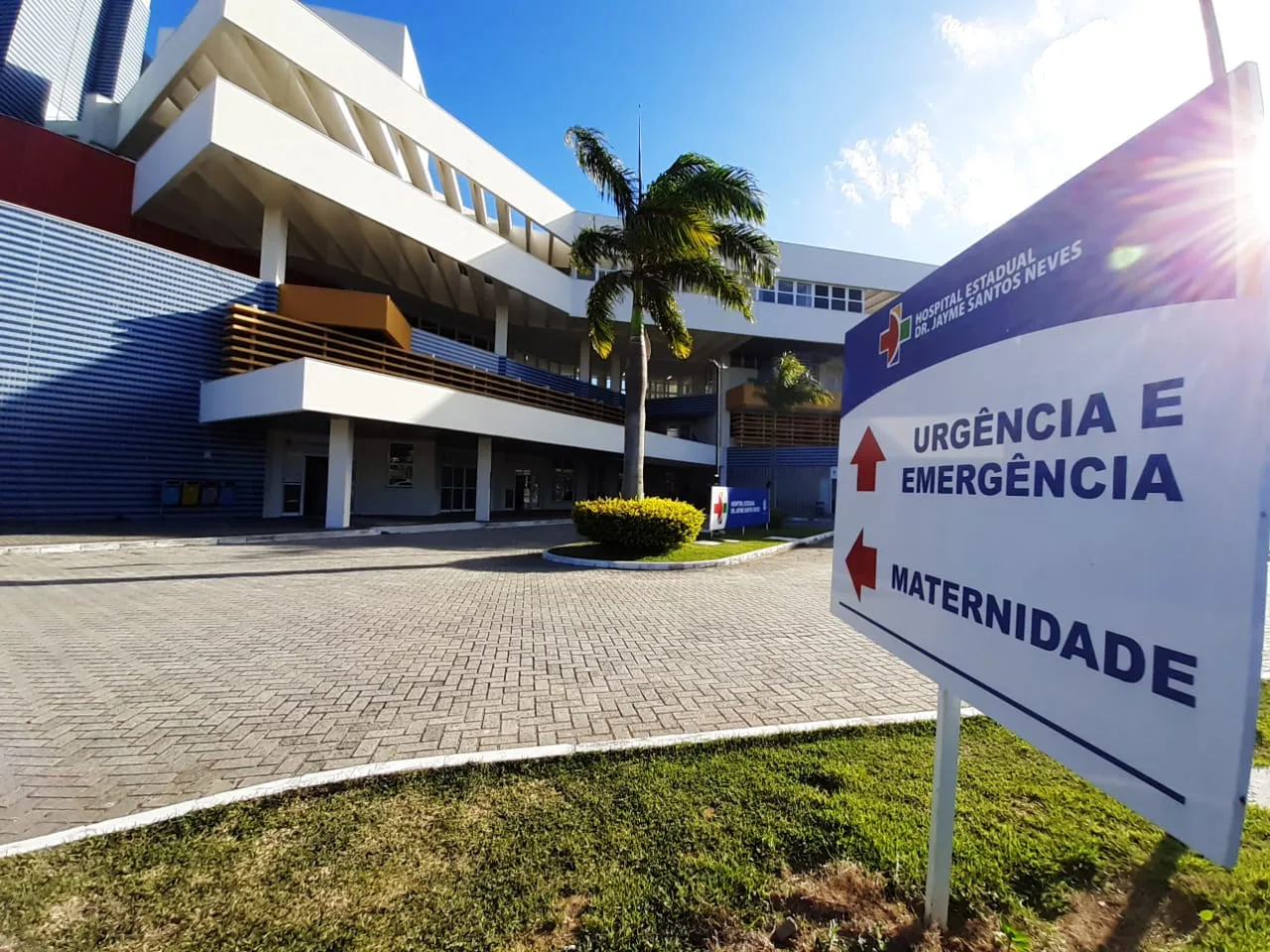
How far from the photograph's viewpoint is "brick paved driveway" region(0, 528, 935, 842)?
3.31 meters

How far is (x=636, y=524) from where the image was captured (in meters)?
11.6

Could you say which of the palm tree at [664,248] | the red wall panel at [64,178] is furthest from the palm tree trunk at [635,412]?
the red wall panel at [64,178]

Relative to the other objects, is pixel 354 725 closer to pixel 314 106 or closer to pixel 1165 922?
pixel 1165 922

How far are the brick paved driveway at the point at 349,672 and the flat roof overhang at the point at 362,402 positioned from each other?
5.94 m

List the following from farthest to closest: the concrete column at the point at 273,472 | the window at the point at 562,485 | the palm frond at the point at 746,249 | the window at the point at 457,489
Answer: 1. the window at the point at 562,485
2. the window at the point at 457,489
3. the concrete column at the point at 273,472
4. the palm frond at the point at 746,249

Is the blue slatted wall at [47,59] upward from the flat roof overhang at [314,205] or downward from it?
upward

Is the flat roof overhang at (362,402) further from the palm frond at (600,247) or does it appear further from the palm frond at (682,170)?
the palm frond at (682,170)

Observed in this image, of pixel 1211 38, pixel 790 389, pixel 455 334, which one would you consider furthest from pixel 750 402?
pixel 1211 38

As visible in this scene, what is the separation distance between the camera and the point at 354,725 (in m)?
3.71

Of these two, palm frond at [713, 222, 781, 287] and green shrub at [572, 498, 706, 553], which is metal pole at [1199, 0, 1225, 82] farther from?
palm frond at [713, 222, 781, 287]

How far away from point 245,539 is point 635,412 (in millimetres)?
10053

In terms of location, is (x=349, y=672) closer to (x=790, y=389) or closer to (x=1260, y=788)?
(x=1260, y=788)

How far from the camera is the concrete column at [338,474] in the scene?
15734mm

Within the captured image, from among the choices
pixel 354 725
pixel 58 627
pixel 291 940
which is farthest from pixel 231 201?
pixel 291 940
